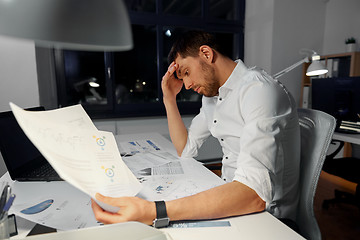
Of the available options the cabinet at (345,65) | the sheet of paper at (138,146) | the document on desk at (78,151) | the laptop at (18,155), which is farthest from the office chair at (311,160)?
the cabinet at (345,65)

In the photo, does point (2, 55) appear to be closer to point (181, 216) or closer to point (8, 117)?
point (8, 117)

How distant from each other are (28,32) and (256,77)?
0.80 m

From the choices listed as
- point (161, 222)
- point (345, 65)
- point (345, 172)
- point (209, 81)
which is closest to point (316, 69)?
point (345, 172)

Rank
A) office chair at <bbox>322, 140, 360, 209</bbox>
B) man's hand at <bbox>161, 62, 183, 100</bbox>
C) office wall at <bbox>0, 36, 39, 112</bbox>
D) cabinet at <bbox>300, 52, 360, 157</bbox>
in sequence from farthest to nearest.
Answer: cabinet at <bbox>300, 52, 360, 157</bbox> < office wall at <bbox>0, 36, 39, 112</bbox> < office chair at <bbox>322, 140, 360, 209</bbox> < man's hand at <bbox>161, 62, 183, 100</bbox>

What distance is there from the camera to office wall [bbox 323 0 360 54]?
298 centimetres

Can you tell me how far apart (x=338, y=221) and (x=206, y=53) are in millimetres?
1799

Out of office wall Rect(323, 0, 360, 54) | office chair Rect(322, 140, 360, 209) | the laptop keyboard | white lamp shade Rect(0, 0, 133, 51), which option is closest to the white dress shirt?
white lamp shade Rect(0, 0, 133, 51)

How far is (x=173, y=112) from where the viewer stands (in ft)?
4.62

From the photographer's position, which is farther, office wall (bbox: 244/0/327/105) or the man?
office wall (bbox: 244/0/327/105)

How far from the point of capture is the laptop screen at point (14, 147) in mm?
887

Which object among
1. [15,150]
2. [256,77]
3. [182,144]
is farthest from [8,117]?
[256,77]

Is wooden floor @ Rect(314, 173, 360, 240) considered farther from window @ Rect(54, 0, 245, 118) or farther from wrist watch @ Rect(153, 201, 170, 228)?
window @ Rect(54, 0, 245, 118)

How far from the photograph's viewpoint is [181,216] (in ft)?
2.07

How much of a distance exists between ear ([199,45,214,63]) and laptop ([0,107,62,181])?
803mm
